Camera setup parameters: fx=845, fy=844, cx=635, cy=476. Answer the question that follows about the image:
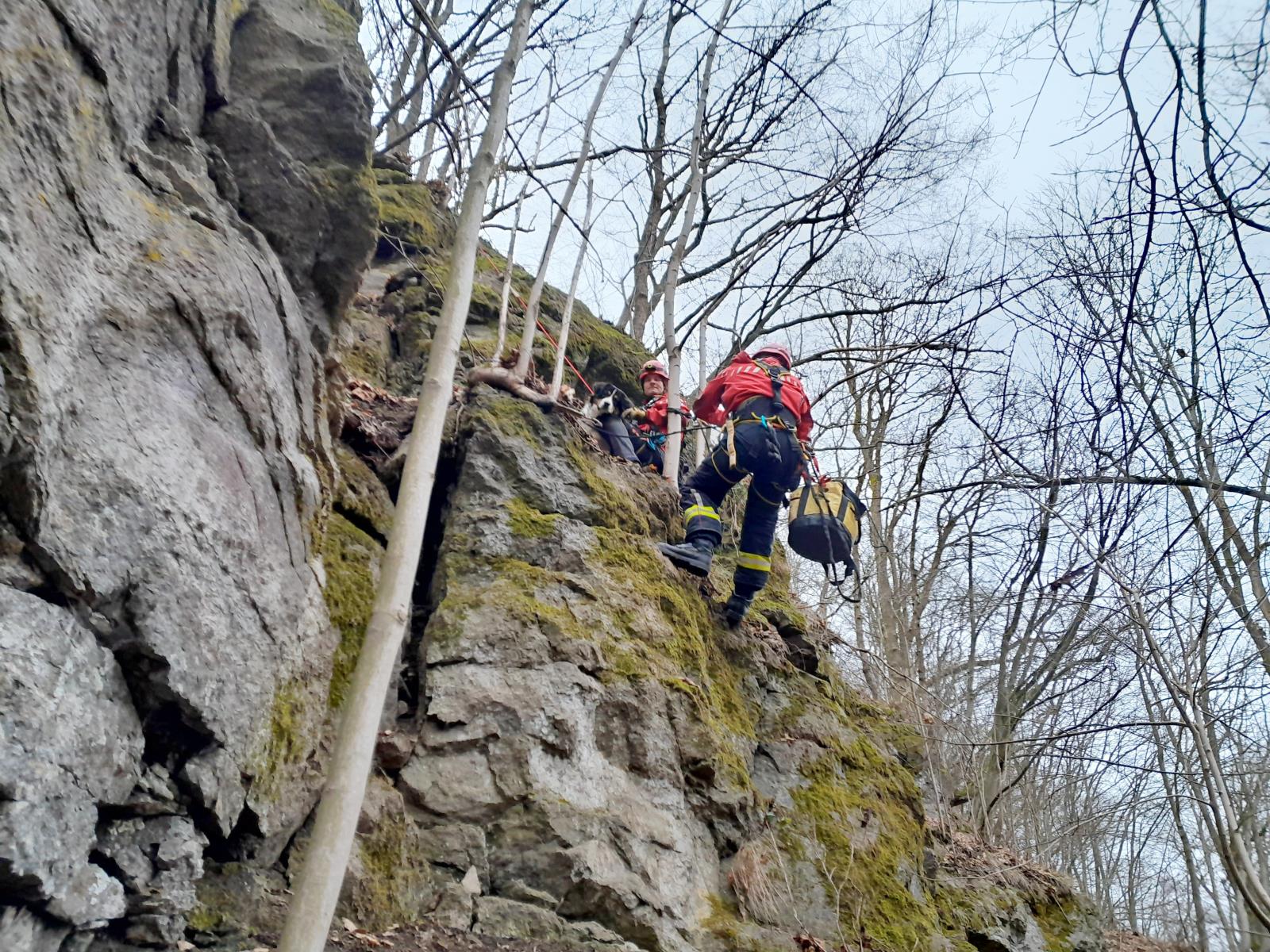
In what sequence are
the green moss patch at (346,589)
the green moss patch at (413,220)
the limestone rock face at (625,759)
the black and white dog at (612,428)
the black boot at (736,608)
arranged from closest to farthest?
1. the limestone rock face at (625,759)
2. the green moss patch at (346,589)
3. the black boot at (736,608)
4. the black and white dog at (612,428)
5. the green moss patch at (413,220)

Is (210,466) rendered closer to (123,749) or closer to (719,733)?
(123,749)

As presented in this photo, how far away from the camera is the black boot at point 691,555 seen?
669 centimetres

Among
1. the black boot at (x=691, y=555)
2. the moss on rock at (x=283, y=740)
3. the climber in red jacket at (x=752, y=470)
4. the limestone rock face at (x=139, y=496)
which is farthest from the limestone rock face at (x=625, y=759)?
the limestone rock face at (x=139, y=496)

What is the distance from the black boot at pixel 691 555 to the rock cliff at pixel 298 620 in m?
0.23

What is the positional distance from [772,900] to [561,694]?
1.86m

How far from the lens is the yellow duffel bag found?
250 inches

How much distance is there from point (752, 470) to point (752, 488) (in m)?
0.20

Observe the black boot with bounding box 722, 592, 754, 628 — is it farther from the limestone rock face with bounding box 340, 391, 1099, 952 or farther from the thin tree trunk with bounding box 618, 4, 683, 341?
the thin tree trunk with bounding box 618, 4, 683, 341

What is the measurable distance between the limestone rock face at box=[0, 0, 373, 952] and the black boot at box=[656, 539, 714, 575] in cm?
298

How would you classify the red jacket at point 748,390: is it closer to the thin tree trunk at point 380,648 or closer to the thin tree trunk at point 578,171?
the thin tree trunk at point 578,171

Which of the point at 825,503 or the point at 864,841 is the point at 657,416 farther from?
the point at 864,841

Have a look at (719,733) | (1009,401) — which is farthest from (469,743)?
(1009,401)

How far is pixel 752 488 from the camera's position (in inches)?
271

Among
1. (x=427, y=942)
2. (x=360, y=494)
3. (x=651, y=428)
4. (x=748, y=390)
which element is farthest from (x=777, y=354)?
(x=427, y=942)
